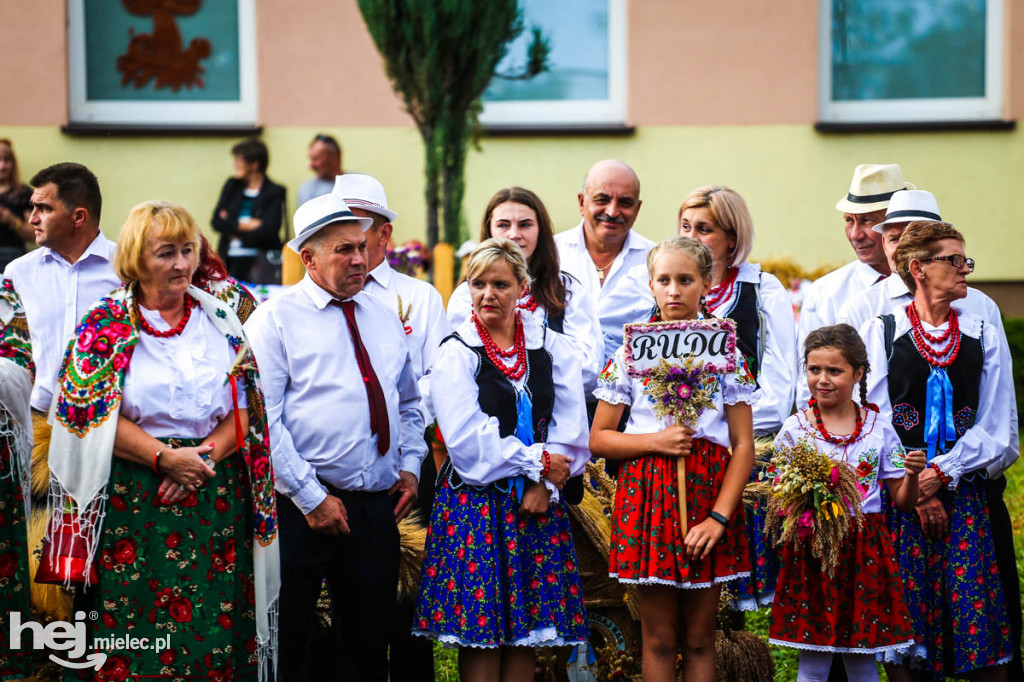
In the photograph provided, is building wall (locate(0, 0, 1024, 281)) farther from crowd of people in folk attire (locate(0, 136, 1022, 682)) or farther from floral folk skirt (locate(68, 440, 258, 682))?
floral folk skirt (locate(68, 440, 258, 682))

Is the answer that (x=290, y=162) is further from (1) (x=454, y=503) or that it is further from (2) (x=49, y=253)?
(1) (x=454, y=503)

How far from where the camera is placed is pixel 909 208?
5562 millimetres

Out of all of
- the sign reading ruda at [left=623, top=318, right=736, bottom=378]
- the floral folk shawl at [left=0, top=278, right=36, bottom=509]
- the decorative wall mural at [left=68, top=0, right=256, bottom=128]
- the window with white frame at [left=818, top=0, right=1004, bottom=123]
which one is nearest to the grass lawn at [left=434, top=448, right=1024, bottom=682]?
the sign reading ruda at [left=623, top=318, right=736, bottom=378]

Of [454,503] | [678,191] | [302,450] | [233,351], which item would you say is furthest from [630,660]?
[678,191]

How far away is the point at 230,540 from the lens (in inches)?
162

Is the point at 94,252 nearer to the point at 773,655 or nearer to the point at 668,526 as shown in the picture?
the point at 668,526

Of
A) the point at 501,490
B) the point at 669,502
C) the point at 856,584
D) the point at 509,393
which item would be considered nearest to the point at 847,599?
the point at 856,584

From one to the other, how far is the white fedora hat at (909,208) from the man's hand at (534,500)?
2.29 m

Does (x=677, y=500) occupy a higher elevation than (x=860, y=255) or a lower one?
lower

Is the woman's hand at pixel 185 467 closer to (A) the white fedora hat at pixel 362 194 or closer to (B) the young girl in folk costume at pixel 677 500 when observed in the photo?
(B) the young girl in folk costume at pixel 677 500

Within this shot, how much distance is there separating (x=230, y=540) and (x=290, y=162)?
7.95 meters

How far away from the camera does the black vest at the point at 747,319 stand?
521cm

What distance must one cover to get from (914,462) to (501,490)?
5.35 feet

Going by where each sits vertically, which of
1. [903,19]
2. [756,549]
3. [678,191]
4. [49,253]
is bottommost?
[756,549]
